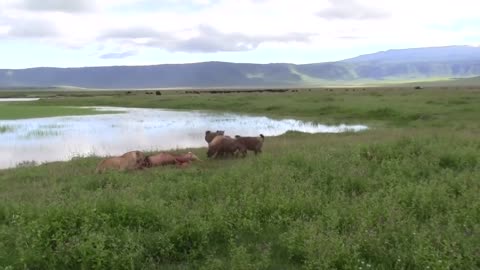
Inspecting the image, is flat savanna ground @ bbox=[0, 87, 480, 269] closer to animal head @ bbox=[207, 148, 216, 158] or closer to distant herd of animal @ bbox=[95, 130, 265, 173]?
distant herd of animal @ bbox=[95, 130, 265, 173]

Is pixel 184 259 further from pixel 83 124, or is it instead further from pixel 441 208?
pixel 83 124

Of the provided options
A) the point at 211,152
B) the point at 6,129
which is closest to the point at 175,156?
the point at 211,152

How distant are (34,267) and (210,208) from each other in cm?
302

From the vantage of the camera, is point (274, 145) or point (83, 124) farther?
point (83, 124)

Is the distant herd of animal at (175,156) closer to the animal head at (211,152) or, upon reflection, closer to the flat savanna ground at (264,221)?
the animal head at (211,152)

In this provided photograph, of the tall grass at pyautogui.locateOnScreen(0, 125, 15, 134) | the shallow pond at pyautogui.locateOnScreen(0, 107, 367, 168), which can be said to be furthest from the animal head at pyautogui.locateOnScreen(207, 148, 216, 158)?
the tall grass at pyautogui.locateOnScreen(0, 125, 15, 134)

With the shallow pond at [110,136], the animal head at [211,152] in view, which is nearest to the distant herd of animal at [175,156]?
the animal head at [211,152]

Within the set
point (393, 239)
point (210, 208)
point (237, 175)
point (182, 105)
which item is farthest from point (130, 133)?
point (182, 105)

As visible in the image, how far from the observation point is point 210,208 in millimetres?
8477

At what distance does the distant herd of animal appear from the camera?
1501 cm

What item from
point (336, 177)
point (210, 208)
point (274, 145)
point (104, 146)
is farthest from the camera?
point (104, 146)

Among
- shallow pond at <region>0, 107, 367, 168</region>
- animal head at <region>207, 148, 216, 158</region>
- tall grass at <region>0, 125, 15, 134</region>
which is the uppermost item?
tall grass at <region>0, 125, 15, 134</region>

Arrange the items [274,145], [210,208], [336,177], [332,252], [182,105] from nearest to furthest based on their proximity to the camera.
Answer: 1. [332,252]
2. [210,208]
3. [336,177]
4. [274,145]
5. [182,105]

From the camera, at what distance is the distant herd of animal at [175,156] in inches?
591
